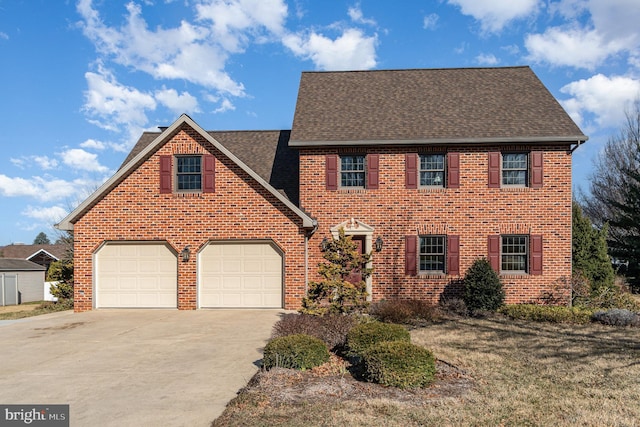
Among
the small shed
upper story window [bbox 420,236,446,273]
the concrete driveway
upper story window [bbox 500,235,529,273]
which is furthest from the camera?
the small shed

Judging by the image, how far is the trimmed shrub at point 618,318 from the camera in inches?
484

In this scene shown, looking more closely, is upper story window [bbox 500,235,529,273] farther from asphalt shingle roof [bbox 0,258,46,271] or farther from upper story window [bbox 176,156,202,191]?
asphalt shingle roof [bbox 0,258,46,271]

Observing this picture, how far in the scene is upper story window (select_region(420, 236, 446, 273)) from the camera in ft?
51.9

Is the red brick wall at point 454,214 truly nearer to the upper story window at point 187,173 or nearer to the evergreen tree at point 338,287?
the evergreen tree at point 338,287

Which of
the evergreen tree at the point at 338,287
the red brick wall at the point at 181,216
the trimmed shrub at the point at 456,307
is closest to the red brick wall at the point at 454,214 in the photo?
the trimmed shrub at the point at 456,307

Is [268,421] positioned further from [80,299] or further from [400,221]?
[80,299]

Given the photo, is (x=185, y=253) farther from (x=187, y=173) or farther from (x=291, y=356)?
(x=291, y=356)

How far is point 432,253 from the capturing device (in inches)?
622

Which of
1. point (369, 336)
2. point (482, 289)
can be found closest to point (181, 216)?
point (369, 336)

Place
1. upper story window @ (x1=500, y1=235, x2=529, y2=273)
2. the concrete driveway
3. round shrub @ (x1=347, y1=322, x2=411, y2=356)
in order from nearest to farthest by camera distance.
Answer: the concrete driveway
round shrub @ (x1=347, y1=322, x2=411, y2=356)
upper story window @ (x1=500, y1=235, x2=529, y2=273)

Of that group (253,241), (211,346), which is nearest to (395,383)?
(211,346)

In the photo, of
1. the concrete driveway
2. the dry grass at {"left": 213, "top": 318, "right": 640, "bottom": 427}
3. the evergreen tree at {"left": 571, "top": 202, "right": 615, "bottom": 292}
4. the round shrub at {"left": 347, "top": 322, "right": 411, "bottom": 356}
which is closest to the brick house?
the concrete driveway

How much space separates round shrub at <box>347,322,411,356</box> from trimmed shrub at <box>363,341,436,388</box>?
1039 mm

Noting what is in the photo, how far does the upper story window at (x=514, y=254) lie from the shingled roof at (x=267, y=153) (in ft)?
24.8
